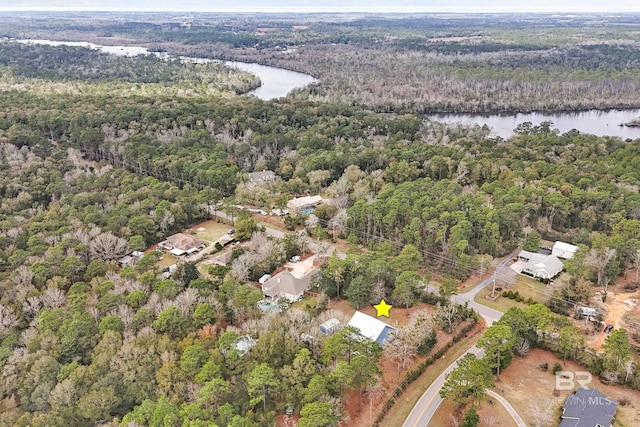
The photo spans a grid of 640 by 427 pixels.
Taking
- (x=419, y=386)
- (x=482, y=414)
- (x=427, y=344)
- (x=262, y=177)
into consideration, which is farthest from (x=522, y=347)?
(x=262, y=177)

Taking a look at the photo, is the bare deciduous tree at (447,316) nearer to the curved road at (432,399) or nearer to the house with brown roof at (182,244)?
the curved road at (432,399)

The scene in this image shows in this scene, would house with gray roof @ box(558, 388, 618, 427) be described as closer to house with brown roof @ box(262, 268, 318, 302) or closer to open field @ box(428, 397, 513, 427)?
open field @ box(428, 397, 513, 427)

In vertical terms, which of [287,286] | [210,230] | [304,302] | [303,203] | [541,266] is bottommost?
[210,230]

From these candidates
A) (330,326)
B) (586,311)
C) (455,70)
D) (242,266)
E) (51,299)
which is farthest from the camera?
(455,70)

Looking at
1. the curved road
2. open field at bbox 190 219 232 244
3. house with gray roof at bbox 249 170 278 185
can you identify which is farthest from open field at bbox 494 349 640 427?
house with gray roof at bbox 249 170 278 185

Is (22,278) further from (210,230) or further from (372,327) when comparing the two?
(372,327)
